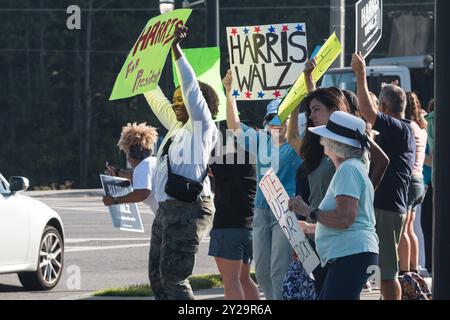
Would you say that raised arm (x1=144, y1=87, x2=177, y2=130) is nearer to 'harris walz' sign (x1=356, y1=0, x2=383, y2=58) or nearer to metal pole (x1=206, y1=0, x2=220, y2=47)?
'harris walz' sign (x1=356, y1=0, x2=383, y2=58)

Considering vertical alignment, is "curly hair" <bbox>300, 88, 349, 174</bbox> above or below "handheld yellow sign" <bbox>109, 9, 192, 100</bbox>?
below

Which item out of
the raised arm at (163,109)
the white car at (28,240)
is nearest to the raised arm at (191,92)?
the raised arm at (163,109)

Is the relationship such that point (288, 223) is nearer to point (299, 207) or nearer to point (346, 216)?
point (299, 207)

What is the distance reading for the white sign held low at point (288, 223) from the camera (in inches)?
274

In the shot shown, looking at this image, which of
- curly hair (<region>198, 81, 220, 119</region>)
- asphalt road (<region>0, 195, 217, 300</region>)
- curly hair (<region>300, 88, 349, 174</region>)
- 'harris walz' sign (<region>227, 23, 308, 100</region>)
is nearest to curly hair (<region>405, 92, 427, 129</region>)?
'harris walz' sign (<region>227, 23, 308, 100</region>)

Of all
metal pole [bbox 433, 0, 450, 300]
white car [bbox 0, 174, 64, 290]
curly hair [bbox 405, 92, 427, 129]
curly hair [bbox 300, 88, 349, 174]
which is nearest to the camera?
metal pole [bbox 433, 0, 450, 300]

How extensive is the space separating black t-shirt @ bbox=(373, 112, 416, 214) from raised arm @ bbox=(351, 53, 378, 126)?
161 mm

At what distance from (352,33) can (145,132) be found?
4531cm

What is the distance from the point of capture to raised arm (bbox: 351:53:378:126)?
802 centimetres

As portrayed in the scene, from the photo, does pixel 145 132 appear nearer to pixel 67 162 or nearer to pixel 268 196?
pixel 268 196

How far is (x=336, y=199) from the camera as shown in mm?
6508

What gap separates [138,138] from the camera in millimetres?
9656

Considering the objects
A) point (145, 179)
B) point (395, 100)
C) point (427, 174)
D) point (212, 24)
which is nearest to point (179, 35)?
point (145, 179)
